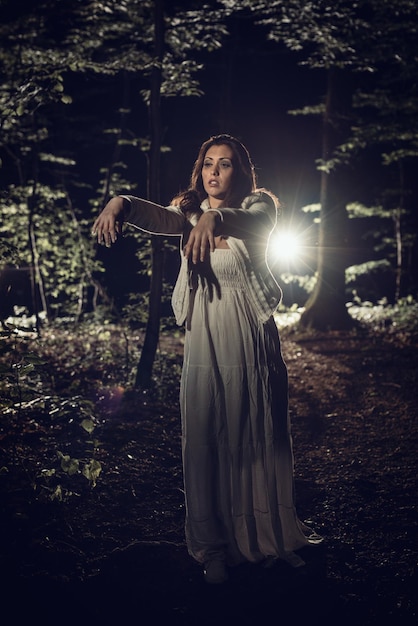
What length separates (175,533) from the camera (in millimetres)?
4316

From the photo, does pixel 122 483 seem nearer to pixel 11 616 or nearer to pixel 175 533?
pixel 175 533

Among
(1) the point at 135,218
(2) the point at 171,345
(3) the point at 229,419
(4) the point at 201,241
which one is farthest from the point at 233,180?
(2) the point at 171,345

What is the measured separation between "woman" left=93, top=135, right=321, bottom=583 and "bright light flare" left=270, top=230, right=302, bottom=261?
37.7 feet

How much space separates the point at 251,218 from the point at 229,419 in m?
1.27

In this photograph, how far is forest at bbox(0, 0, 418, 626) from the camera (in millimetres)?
3604

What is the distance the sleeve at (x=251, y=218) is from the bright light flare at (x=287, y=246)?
11.6 meters

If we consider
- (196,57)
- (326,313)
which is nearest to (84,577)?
(326,313)

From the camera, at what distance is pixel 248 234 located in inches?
125

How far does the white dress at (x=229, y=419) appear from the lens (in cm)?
352

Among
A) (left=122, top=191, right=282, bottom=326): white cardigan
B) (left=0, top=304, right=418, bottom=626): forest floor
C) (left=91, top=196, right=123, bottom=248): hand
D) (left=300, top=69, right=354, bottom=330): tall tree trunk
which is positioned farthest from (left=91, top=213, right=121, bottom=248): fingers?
(left=300, top=69, right=354, bottom=330): tall tree trunk

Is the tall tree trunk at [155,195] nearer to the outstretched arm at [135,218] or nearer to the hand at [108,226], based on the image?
the outstretched arm at [135,218]

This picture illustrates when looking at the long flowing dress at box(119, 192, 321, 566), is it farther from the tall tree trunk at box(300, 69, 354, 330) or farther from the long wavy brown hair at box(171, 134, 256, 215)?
the tall tree trunk at box(300, 69, 354, 330)

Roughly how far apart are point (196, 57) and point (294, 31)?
279 inches

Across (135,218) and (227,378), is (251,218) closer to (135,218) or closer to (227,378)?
(135,218)
